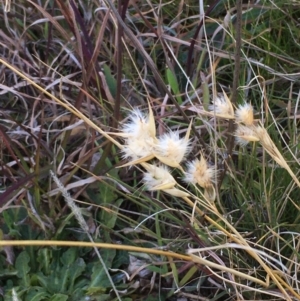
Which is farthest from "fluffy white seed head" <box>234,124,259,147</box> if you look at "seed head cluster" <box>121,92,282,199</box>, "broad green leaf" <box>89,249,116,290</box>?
"broad green leaf" <box>89,249,116,290</box>

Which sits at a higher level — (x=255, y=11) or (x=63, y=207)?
(x=255, y=11)

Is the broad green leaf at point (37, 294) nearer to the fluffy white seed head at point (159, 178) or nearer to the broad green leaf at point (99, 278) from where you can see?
the broad green leaf at point (99, 278)

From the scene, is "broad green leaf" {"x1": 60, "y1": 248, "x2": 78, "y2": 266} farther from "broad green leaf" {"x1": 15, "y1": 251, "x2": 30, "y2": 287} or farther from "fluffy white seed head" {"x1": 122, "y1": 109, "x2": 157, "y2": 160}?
"fluffy white seed head" {"x1": 122, "y1": 109, "x2": 157, "y2": 160}

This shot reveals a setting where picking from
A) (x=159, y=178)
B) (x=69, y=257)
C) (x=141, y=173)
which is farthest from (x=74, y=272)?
(x=159, y=178)

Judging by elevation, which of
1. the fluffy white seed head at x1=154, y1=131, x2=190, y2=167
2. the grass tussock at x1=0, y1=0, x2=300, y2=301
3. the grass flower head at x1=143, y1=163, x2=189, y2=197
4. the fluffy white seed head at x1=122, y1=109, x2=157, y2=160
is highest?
the fluffy white seed head at x1=122, y1=109, x2=157, y2=160

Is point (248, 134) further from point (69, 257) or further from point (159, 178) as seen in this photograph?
point (69, 257)

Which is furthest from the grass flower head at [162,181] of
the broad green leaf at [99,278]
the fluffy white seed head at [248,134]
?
the broad green leaf at [99,278]

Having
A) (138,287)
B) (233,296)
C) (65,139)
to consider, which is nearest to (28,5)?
(65,139)

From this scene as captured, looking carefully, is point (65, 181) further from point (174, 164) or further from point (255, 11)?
point (255, 11)
